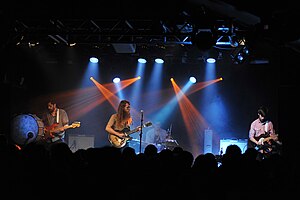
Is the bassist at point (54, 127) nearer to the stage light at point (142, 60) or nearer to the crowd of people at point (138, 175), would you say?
the stage light at point (142, 60)

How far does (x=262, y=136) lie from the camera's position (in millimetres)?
11016

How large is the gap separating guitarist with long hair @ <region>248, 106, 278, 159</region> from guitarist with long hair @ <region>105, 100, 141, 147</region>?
10.8 feet

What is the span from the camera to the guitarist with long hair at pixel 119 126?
449 inches

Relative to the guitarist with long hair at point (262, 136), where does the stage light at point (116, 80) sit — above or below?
above

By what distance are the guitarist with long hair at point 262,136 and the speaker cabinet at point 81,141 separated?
5.16 m

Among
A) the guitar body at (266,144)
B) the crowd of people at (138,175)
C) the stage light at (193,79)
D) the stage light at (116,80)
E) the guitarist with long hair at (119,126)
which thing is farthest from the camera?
the stage light at (116,80)

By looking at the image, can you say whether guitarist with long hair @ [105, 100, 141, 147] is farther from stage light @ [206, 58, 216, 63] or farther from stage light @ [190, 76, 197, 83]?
stage light @ [190, 76, 197, 83]

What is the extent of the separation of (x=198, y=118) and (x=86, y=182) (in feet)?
35.2

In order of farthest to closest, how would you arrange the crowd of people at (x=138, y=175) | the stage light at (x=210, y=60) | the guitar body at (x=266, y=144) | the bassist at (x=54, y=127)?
the stage light at (x=210, y=60) → the bassist at (x=54, y=127) → the guitar body at (x=266, y=144) → the crowd of people at (x=138, y=175)

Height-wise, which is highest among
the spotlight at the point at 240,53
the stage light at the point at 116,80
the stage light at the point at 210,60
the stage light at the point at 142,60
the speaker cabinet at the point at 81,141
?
the stage light at the point at 142,60

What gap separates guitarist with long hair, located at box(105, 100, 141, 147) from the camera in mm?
11414

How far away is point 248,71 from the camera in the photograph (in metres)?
14.0

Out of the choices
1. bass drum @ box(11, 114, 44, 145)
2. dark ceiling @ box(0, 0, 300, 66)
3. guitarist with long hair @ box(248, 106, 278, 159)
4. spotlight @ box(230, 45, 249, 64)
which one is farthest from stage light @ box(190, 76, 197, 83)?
bass drum @ box(11, 114, 44, 145)

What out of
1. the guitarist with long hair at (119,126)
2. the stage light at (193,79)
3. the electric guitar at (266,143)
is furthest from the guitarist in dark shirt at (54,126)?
the electric guitar at (266,143)
